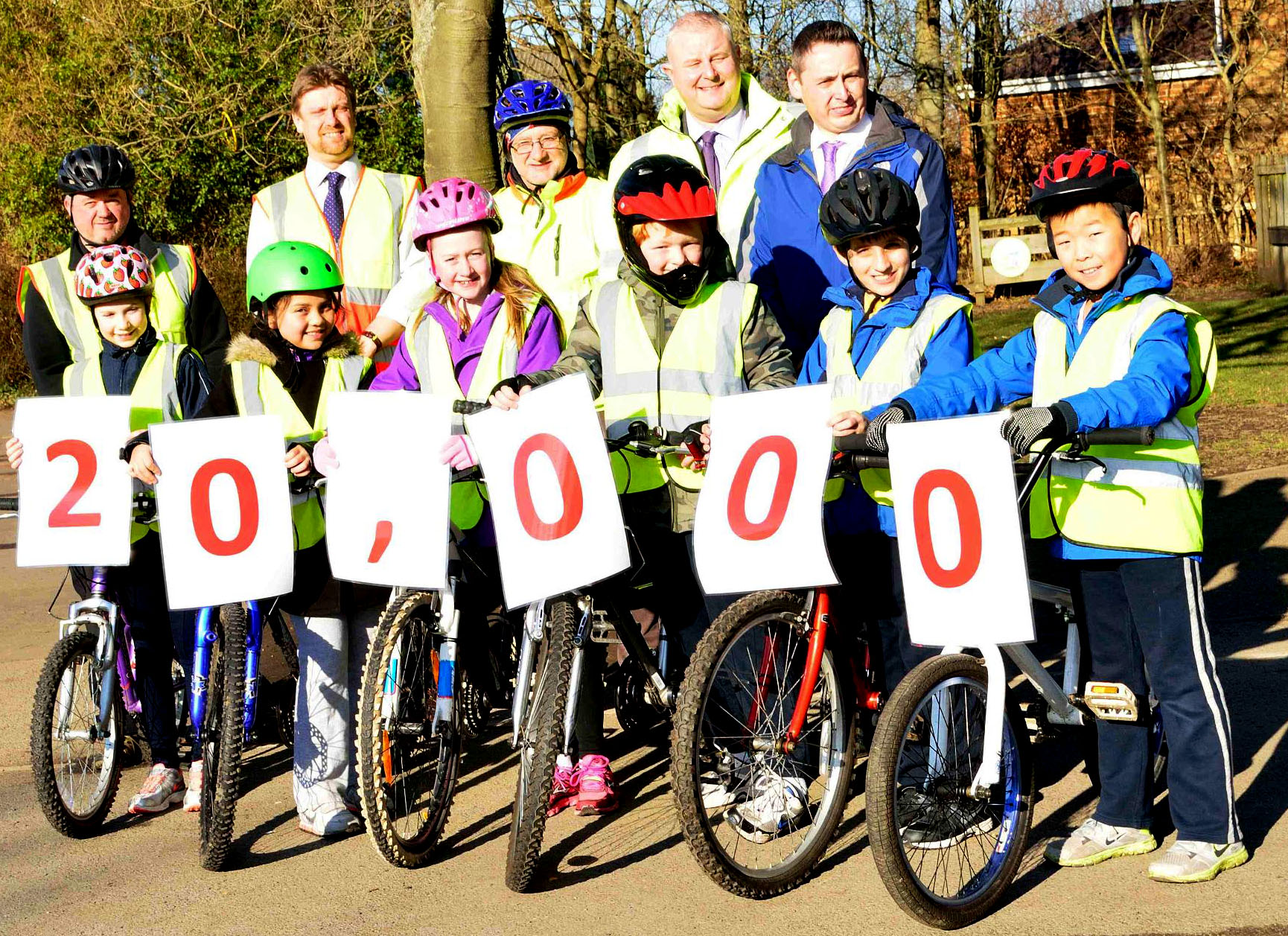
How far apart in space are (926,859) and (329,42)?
15.4 meters

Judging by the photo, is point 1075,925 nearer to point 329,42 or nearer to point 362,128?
point 329,42

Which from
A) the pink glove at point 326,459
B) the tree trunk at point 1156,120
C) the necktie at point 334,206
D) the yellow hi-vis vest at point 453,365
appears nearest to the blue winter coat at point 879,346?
the yellow hi-vis vest at point 453,365

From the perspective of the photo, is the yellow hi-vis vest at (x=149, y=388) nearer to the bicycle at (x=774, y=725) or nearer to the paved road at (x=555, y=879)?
the paved road at (x=555, y=879)

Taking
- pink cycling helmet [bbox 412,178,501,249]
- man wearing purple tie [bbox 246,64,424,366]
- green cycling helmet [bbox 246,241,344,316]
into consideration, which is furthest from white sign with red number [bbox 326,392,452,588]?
man wearing purple tie [bbox 246,64,424,366]

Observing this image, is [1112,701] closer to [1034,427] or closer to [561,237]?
[1034,427]

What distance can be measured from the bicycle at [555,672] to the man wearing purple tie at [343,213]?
6.46ft

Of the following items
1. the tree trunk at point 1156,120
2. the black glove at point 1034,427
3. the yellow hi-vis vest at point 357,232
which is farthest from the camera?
the tree trunk at point 1156,120

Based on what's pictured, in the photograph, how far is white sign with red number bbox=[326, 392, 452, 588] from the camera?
15.6 feet

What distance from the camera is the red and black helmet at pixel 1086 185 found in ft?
14.3

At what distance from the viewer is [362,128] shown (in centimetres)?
2083

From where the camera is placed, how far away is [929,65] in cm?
2481

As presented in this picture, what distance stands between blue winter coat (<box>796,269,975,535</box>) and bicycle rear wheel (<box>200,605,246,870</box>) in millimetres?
1964

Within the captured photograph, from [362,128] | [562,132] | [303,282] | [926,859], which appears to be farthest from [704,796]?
[362,128]

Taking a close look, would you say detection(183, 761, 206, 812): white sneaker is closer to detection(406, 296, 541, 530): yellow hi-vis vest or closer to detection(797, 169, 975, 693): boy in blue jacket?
detection(406, 296, 541, 530): yellow hi-vis vest
